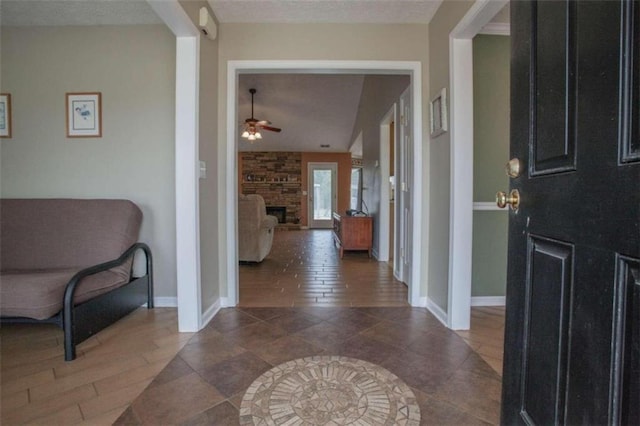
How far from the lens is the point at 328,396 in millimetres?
1358

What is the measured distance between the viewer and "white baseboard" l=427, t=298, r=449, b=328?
2.17m

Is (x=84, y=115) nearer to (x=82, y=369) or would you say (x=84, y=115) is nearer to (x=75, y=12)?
(x=75, y=12)

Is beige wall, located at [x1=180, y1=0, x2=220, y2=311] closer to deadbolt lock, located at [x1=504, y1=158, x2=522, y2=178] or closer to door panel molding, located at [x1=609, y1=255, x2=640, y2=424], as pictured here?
deadbolt lock, located at [x1=504, y1=158, x2=522, y2=178]

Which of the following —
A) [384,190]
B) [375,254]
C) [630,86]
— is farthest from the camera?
[375,254]

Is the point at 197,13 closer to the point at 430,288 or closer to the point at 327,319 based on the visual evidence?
the point at 327,319

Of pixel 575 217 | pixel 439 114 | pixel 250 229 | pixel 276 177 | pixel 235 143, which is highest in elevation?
pixel 276 177

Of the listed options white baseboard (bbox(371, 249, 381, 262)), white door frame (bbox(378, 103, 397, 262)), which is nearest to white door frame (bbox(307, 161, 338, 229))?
white baseboard (bbox(371, 249, 381, 262))

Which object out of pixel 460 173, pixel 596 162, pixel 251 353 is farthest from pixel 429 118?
pixel 251 353

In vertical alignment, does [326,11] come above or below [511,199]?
above

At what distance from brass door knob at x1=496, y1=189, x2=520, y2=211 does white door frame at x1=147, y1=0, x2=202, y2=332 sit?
176cm

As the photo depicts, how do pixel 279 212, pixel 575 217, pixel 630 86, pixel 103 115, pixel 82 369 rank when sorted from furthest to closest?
pixel 279 212
pixel 103 115
pixel 82 369
pixel 575 217
pixel 630 86

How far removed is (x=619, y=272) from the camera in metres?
0.57

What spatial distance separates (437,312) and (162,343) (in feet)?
6.31

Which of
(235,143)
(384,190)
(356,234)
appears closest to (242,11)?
(235,143)
